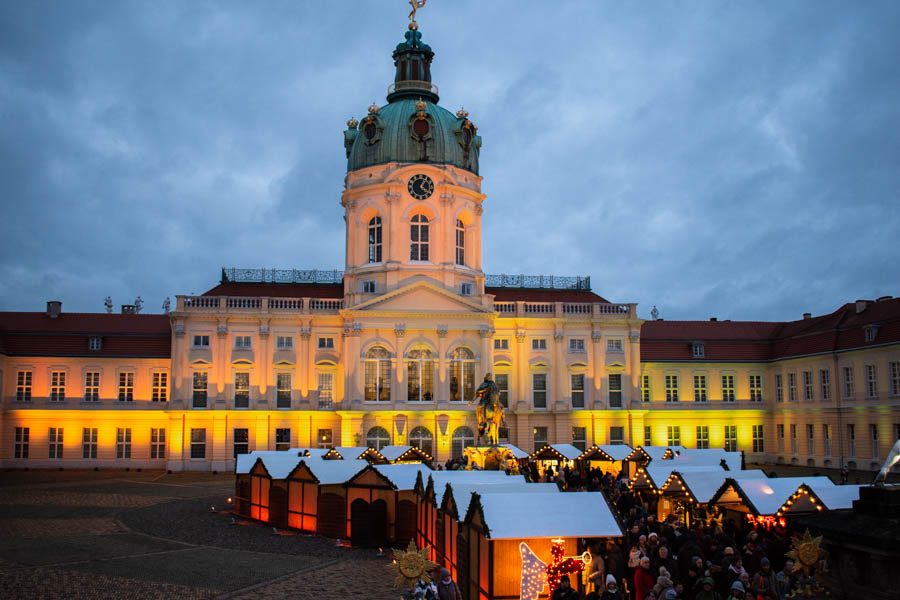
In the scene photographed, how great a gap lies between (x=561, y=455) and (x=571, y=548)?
2452 centimetres

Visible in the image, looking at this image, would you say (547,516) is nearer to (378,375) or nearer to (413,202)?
(378,375)

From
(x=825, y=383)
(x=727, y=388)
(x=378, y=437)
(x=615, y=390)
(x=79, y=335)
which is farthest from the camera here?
(x=727, y=388)

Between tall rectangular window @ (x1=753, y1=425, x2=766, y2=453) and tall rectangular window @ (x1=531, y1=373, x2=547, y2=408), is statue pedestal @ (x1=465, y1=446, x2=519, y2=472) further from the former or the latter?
tall rectangular window @ (x1=753, y1=425, x2=766, y2=453)

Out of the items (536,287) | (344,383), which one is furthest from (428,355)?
(536,287)

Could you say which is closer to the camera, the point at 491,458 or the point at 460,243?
the point at 491,458

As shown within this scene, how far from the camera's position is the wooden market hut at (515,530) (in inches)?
708

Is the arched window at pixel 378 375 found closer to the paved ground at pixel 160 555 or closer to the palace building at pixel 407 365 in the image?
the palace building at pixel 407 365

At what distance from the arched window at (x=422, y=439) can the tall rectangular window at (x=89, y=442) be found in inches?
872

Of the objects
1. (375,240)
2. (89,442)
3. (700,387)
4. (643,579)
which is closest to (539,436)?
(700,387)

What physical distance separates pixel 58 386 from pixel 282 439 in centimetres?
1632

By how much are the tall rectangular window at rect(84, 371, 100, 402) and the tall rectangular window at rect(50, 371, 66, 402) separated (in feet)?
4.80

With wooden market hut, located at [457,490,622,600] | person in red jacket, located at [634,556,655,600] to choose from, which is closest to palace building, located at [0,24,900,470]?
wooden market hut, located at [457,490,622,600]

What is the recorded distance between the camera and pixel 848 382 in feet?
180

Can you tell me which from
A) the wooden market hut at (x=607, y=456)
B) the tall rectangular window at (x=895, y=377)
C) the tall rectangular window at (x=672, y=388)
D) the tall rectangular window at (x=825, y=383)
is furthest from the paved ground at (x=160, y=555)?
the tall rectangular window at (x=825, y=383)
